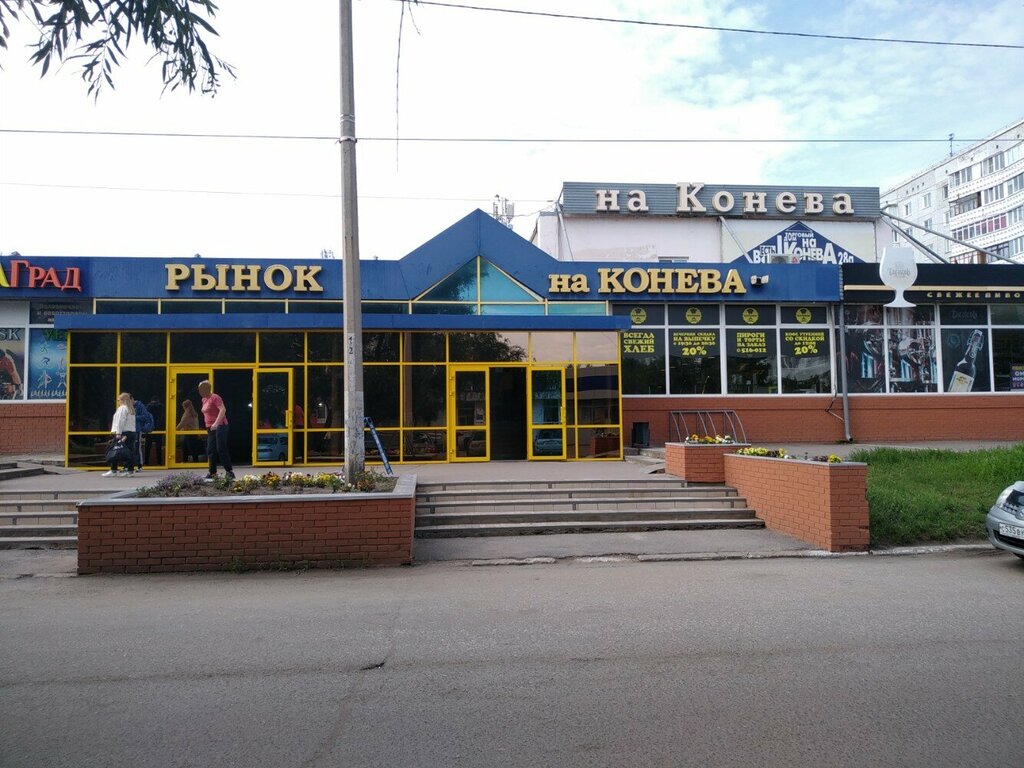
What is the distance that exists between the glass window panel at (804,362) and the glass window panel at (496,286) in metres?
7.55

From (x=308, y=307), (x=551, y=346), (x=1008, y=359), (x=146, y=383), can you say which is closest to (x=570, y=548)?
(x=551, y=346)

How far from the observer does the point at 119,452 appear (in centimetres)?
1471

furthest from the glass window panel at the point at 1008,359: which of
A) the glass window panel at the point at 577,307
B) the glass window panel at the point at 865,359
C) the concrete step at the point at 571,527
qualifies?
the concrete step at the point at 571,527

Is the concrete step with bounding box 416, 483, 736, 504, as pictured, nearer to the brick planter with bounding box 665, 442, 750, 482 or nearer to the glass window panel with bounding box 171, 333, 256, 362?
the brick planter with bounding box 665, 442, 750, 482

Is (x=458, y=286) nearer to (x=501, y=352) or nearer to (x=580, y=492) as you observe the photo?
(x=501, y=352)

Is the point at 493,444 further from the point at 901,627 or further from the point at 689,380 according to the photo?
the point at 901,627

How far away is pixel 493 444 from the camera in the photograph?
17.8 m

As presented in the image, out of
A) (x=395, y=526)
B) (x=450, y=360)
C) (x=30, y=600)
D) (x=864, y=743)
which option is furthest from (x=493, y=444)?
(x=864, y=743)

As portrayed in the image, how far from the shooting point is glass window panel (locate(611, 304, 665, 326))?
20953 mm

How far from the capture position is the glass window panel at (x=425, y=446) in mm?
17609

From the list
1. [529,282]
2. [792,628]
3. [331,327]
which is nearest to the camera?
[792,628]

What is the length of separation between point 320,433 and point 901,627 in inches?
533

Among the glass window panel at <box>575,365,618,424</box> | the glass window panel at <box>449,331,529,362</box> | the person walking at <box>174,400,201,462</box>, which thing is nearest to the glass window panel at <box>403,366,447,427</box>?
the glass window panel at <box>449,331,529,362</box>

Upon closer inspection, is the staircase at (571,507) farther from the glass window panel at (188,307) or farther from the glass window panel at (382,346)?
the glass window panel at (188,307)
